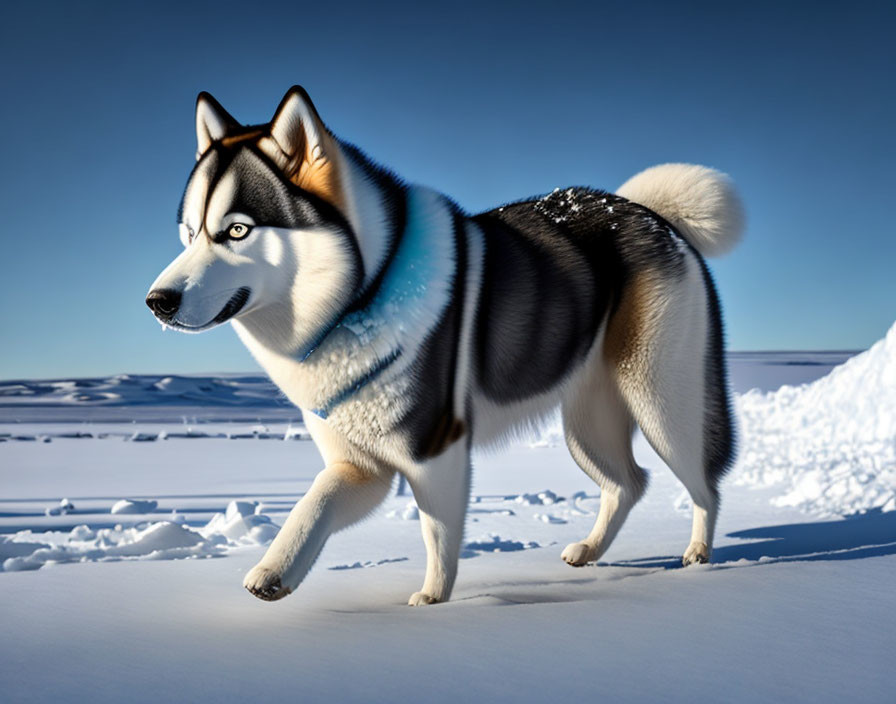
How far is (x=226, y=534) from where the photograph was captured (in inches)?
146

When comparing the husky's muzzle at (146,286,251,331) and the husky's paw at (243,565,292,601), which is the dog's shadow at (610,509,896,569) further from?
the husky's muzzle at (146,286,251,331)

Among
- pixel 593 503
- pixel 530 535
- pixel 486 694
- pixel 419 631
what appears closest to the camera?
pixel 486 694

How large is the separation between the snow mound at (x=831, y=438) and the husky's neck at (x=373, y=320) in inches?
98.5

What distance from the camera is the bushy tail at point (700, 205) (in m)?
2.99

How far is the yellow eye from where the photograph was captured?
191 cm

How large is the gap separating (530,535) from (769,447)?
12.0ft

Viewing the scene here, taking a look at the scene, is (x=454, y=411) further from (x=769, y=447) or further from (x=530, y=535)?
(x=769, y=447)

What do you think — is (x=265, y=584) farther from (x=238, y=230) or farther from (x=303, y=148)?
(x=303, y=148)

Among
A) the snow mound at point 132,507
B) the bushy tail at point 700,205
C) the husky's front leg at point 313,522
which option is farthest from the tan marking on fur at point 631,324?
the snow mound at point 132,507

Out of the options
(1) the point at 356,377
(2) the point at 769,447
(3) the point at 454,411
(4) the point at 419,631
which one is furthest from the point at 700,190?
(2) the point at 769,447

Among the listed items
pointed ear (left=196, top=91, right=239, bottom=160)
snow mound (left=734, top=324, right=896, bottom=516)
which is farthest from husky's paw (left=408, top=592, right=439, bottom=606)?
snow mound (left=734, top=324, right=896, bottom=516)

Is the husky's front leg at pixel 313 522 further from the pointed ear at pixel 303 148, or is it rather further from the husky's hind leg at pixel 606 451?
the husky's hind leg at pixel 606 451

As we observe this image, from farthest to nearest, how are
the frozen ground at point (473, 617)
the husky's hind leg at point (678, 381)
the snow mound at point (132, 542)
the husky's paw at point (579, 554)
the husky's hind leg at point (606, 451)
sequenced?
1. the snow mound at point (132, 542)
2. the husky's hind leg at point (606, 451)
3. the husky's paw at point (579, 554)
4. the husky's hind leg at point (678, 381)
5. the frozen ground at point (473, 617)

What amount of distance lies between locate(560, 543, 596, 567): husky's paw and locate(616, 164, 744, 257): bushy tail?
3.97 feet
